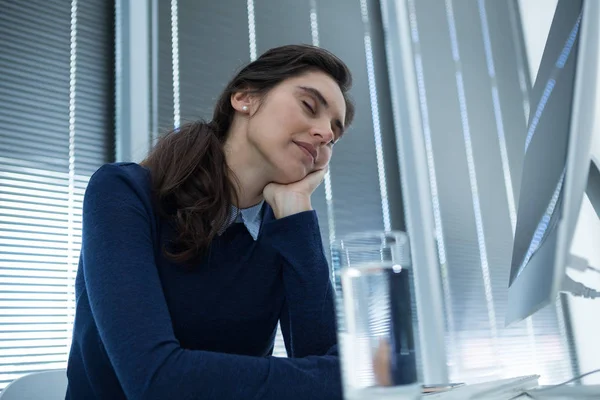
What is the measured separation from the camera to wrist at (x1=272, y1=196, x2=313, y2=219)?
3.95ft

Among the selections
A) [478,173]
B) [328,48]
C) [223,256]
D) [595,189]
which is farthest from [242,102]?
[478,173]

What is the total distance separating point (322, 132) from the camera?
50.2 inches

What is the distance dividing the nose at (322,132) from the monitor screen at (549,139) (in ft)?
1.67

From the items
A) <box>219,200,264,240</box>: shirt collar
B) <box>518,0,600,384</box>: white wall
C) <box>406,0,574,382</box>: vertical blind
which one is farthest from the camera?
<box>518,0,600,384</box>: white wall

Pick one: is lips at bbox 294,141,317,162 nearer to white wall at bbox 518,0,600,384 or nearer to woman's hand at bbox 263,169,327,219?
woman's hand at bbox 263,169,327,219

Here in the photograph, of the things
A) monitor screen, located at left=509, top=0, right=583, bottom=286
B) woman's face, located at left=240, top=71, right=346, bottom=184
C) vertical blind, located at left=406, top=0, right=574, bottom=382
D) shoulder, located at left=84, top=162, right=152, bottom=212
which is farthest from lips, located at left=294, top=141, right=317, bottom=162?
vertical blind, located at left=406, top=0, right=574, bottom=382

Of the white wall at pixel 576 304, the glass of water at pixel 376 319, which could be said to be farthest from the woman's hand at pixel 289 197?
the white wall at pixel 576 304

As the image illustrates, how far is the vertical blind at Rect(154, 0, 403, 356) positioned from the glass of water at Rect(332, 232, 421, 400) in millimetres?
1675

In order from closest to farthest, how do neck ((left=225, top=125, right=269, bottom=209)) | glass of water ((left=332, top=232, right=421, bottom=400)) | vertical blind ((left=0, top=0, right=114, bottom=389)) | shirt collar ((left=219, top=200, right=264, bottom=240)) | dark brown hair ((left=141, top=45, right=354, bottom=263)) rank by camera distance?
glass of water ((left=332, top=232, right=421, bottom=400)) < dark brown hair ((left=141, top=45, right=354, bottom=263)) < shirt collar ((left=219, top=200, right=264, bottom=240)) < neck ((left=225, top=125, right=269, bottom=209)) < vertical blind ((left=0, top=0, right=114, bottom=389))

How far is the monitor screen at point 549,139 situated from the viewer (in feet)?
2.01

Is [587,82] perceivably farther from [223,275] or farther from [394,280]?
[223,275]

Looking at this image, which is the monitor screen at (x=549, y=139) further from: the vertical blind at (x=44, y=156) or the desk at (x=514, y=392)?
the vertical blind at (x=44, y=156)

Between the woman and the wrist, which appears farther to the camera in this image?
the wrist

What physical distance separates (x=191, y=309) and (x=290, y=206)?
301mm
